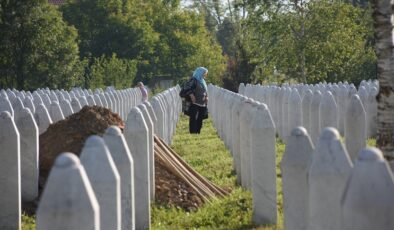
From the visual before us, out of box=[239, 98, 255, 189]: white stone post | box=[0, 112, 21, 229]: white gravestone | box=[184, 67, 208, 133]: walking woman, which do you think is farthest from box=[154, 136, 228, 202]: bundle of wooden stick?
box=[184, 67, 208, 133]: walking woman

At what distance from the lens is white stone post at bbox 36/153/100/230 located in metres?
4.09

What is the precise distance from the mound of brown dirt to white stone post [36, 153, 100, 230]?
5.50 m

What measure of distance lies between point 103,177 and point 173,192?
4870 millimetres

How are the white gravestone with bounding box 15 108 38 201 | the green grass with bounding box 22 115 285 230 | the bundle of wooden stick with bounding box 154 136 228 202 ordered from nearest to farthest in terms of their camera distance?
the green grass with bounding box 22 115 285 230 < the white gravestone with bounding box 15 108 38 201 < the bundle of wooden stick with bounding box 154 136 228 202

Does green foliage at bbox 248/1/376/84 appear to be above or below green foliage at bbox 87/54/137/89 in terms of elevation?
above

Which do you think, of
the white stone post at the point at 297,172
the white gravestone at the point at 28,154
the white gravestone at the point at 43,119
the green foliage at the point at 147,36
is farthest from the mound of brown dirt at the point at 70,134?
the green foliage at the point at 147,36

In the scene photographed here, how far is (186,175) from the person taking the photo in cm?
1040

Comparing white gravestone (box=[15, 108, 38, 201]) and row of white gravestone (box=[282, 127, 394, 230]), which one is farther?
white gravestone (box=[15, 108, 38, 201])

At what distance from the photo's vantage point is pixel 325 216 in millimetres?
4988

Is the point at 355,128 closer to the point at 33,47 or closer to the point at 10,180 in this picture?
the point at 10,180

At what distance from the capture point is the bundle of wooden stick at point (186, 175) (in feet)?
33.4

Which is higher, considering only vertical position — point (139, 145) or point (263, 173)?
point (139, 145)

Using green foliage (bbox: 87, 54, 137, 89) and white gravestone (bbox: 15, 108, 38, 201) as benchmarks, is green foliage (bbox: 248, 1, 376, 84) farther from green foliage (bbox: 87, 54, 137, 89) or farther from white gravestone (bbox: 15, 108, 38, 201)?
white gravestone (bbox: 15, 108, 38, 201)

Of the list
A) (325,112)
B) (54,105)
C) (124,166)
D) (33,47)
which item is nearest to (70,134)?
(54,105)
